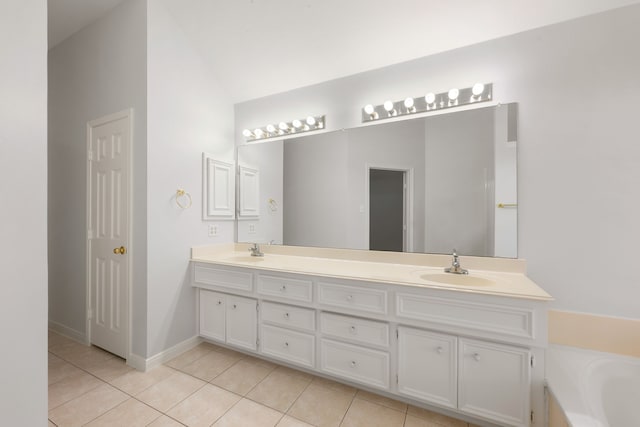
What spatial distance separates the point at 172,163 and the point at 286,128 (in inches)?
42.1

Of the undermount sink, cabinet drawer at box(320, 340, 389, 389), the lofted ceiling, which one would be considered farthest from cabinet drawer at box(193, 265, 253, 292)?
the lofted ceiling

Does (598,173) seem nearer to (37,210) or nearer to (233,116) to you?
(37,210)

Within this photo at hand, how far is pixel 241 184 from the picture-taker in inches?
110

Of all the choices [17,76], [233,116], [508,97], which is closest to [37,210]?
[17,76]

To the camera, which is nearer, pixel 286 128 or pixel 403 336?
pixel 403 336

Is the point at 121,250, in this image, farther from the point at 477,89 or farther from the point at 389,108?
the point at 477,89

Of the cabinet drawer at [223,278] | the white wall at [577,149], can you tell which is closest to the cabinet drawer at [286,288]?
the cabinet drawer at [223,278]

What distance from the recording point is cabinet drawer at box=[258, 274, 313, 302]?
6.04 ft

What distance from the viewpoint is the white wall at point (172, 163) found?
2.05 metres

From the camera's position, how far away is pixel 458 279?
175 cm

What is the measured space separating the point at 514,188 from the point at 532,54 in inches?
34.7

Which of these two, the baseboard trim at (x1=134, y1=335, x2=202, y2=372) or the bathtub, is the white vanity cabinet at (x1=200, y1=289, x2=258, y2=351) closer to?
the baseboard trim at (x1=134, y1=335, x2=202, y2=372)

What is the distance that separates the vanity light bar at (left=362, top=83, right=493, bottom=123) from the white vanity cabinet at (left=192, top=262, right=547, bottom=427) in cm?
137

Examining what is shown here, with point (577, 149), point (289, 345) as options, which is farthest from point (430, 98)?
point (289, 345)
